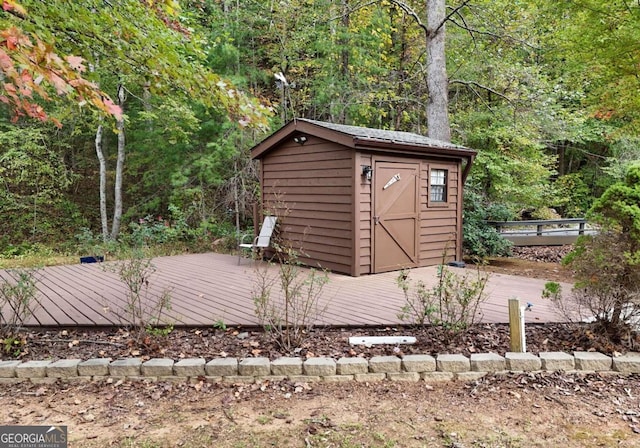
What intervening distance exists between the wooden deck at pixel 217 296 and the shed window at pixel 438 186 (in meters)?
1.28

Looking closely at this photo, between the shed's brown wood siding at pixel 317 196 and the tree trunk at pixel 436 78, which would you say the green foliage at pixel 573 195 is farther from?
the shed's brown wood siding at pixel 317 196

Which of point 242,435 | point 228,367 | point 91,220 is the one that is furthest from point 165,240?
point 242,435

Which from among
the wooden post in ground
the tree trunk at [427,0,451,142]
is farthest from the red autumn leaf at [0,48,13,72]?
the tree trunk at [427,0,451,142]

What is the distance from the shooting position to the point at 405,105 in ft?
41.8

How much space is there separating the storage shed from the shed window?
0.06 ft

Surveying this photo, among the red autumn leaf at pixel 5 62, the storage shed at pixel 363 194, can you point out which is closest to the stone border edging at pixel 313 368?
the red autumn leaf at pixel 5 62

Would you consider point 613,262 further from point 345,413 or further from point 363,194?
point 363,194

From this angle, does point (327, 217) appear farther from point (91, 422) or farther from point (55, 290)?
point (91, 422)

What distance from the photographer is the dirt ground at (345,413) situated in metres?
2.18

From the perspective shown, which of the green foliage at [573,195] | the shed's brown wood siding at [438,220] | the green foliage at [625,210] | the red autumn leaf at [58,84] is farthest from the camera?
the green foliage at [573,195]

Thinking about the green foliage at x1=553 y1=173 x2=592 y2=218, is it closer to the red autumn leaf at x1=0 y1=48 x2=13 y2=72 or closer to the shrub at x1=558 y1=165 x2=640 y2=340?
the shrub at x1=558 y1=165 x2=640 y2=340

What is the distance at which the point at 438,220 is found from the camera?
7.03 meters

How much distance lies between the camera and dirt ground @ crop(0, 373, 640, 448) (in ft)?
7.16

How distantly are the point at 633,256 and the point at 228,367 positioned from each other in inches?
116
